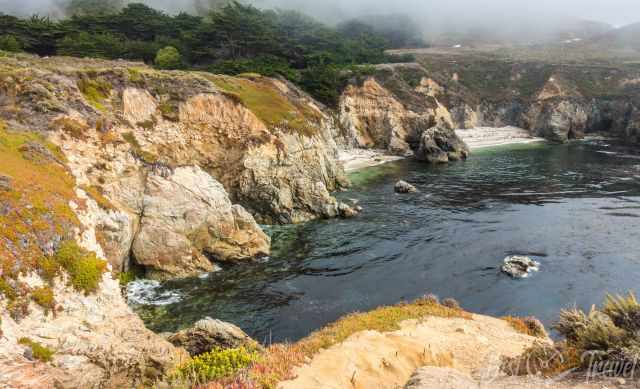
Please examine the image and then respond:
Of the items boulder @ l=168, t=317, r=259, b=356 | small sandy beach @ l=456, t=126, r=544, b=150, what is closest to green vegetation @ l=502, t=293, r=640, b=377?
boulder @ l=168, t=317, r=259, b=356

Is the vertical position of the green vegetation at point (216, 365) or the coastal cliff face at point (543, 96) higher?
the coastal cliff face at point (543, 96)

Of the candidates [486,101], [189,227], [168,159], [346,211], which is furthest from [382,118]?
[189,227]

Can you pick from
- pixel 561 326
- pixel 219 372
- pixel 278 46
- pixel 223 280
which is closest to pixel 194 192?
pixel 223 280

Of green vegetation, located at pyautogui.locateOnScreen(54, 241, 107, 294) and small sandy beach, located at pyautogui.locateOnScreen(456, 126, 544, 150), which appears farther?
small sandy beach, located at pyautogui.locateOnScreen(456, 126, 544, 150)

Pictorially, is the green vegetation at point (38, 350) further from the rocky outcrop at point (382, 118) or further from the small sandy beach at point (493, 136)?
the small sandy beach at point (493, 136)

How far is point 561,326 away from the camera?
1051cm

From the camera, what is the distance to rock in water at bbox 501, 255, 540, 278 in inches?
974

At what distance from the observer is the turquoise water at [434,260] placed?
2093 centimetres

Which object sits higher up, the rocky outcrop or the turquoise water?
the rocky outcrop

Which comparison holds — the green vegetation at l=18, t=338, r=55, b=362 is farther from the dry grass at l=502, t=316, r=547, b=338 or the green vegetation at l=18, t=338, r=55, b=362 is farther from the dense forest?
the dense forest

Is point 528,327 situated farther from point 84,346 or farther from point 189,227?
point 189,227

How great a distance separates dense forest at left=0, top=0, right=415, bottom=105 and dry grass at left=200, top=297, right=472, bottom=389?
203ft

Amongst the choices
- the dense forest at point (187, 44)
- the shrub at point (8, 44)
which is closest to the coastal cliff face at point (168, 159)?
the shrub at point (8, 44)

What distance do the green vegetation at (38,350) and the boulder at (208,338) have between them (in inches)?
191
